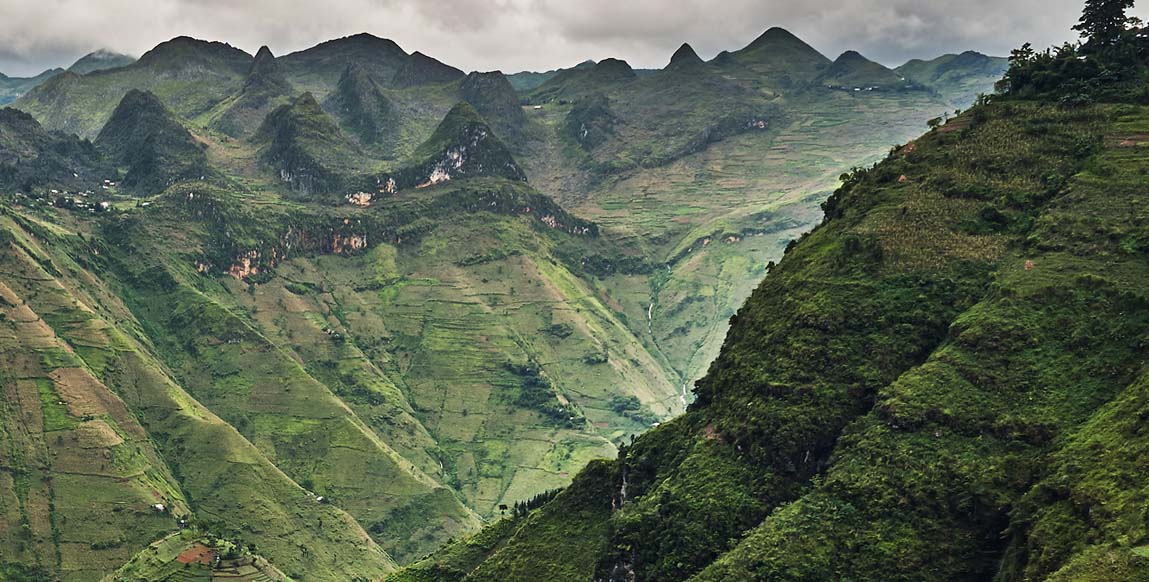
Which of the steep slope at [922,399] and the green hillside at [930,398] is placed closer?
the green hillside at [930,398]

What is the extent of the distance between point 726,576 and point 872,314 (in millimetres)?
31092

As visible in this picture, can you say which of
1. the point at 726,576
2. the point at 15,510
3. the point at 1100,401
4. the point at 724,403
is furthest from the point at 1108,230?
the point at 15,510

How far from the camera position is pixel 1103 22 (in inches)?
5241

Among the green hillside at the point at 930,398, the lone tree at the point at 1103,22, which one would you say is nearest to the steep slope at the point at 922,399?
the green hillside at the point at 930,398

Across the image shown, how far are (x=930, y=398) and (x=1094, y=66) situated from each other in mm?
60226

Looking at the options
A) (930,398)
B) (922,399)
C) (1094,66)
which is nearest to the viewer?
(930,398)

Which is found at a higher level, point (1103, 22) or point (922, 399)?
point (1103, 22)

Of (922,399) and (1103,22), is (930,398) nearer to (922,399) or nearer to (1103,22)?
(922,399)

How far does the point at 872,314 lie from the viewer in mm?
102125

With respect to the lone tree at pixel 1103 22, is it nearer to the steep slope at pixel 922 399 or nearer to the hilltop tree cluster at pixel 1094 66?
the hilltop tree cluster at pixel 1094 66

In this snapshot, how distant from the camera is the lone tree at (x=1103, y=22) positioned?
13175cm

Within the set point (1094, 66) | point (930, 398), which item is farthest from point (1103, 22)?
point (930, 398)

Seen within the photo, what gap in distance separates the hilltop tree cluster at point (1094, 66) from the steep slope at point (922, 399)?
209 inches

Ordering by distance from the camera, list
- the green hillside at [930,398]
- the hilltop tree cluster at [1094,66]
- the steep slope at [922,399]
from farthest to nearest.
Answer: the hilltop tree cluster at [1094,66]
the steep slope at [922,399]
the green hillside at [930,398]
